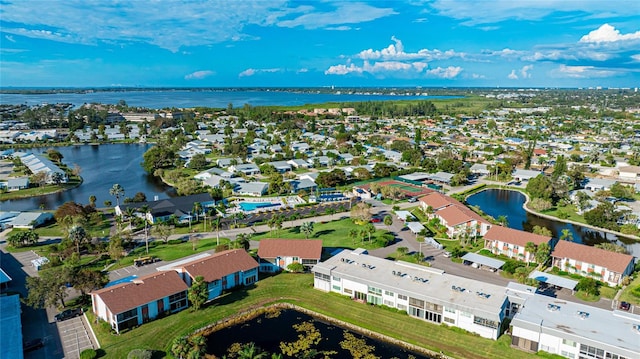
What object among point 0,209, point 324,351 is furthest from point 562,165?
point 0,209

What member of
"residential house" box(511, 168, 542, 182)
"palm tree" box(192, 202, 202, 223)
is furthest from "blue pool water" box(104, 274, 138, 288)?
"residential house" box(511, 168, 542, 182)

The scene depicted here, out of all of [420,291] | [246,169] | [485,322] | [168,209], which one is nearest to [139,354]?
[420,291]

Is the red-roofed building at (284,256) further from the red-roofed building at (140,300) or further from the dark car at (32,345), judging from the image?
the dark car at (32,345)

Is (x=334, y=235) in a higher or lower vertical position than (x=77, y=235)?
lower

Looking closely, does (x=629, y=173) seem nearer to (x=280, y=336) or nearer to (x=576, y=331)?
(x=576, y=331)

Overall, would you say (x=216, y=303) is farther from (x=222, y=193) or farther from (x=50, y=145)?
(x=50, y=145)
